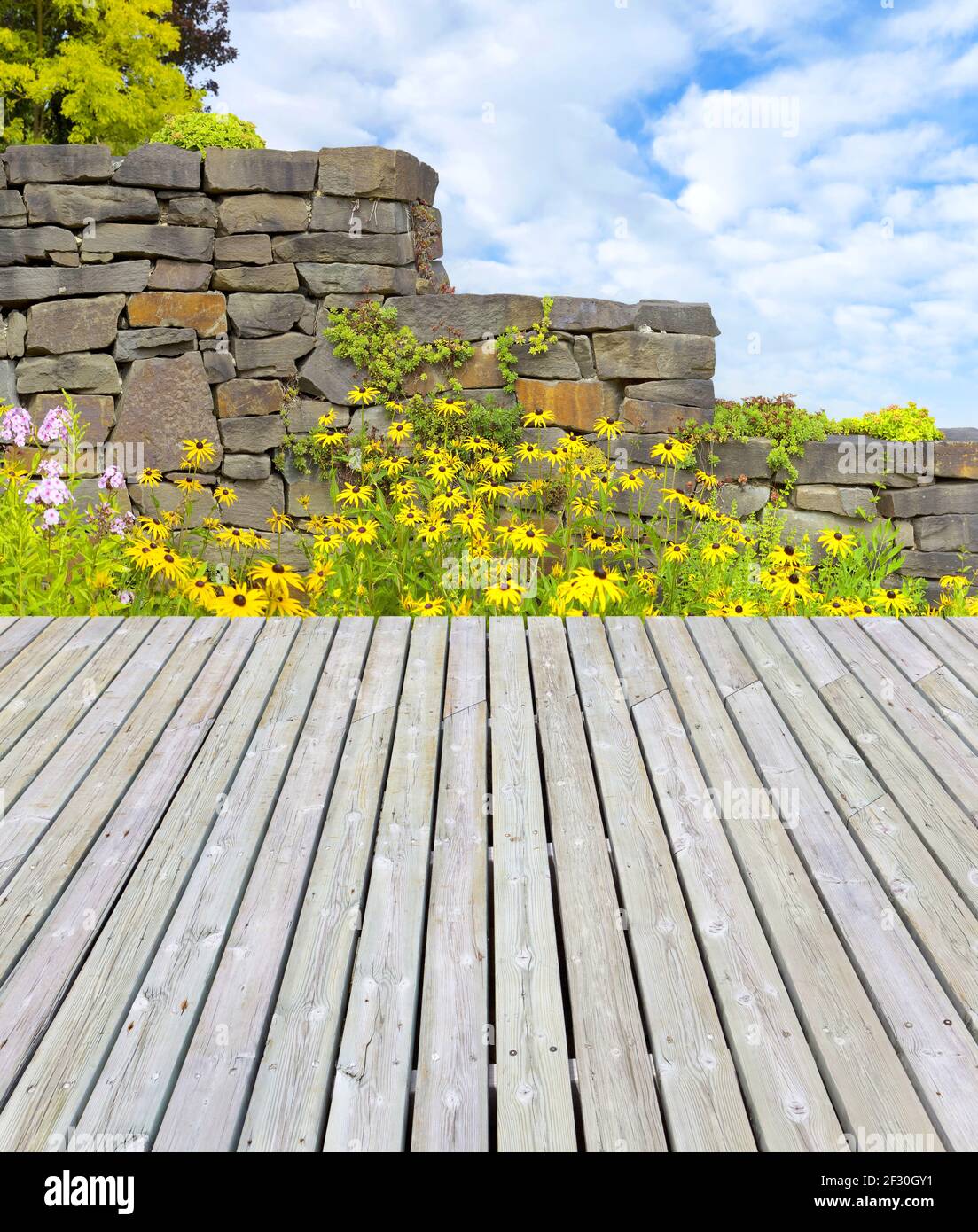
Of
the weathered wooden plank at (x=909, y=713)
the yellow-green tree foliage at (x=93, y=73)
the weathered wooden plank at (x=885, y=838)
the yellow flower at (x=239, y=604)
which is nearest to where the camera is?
the weathered wooden plank at (x=885, y=838)

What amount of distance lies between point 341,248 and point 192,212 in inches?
33.0

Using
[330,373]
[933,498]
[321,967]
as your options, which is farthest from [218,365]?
[321,967]

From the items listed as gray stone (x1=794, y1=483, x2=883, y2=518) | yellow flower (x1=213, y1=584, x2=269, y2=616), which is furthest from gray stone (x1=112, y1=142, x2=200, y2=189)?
gray stone (x1=794, y1=483, x2=883, y2=518)

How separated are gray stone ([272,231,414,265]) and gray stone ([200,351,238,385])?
633mm

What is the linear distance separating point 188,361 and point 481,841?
433 cm

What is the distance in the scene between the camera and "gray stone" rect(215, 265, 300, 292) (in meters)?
5.51

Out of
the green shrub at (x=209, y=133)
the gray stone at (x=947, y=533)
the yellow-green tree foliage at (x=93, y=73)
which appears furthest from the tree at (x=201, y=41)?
the gray stone at (x=947, y=533)

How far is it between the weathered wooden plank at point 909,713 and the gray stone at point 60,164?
459cm

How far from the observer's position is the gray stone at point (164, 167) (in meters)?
5.43

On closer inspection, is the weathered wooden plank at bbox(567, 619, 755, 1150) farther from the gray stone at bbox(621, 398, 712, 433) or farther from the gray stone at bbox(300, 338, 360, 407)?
the gray stone at bbox(300, 338, 360, 407)

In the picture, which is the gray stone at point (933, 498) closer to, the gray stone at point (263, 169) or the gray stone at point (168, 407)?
the gray stone at point (263, 169)

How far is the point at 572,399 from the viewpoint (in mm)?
5496

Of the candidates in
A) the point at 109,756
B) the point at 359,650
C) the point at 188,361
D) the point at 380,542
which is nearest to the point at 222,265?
the point at 188,361
